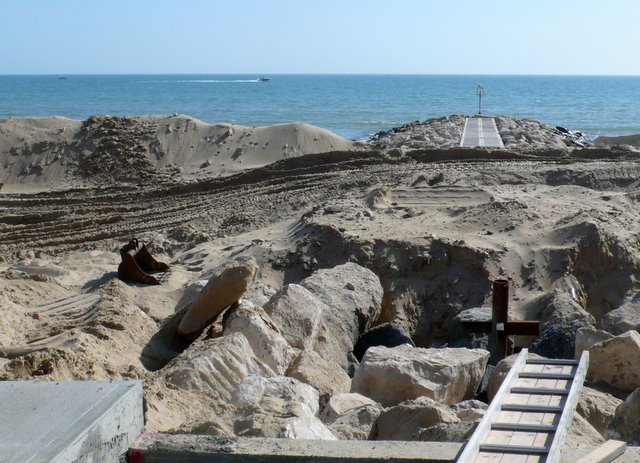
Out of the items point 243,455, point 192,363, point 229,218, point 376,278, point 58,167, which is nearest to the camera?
point 243,455

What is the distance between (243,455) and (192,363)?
6.36 ft

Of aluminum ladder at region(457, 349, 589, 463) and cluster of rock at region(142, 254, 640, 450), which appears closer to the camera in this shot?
aluminum ladder at region(457, 349, 589, 463)

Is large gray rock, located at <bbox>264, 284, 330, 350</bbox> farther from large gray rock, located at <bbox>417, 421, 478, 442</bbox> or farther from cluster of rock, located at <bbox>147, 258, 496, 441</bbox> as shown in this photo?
large gray rock, located at <bbox>417, 421, 478, 442</bbox>

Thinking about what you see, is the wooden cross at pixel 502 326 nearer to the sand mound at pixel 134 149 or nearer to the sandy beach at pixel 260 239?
the sandy beach at pixel 260 239

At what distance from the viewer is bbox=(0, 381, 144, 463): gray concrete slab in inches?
121

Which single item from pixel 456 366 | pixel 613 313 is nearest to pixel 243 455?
pixel 456 366

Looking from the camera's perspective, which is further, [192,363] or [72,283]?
[72,283]

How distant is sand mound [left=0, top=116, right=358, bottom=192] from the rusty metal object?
7048mm

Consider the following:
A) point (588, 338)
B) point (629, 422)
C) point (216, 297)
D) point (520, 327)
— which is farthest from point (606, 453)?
point (216, 297)

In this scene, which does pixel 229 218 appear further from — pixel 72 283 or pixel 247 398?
pixel 247 398

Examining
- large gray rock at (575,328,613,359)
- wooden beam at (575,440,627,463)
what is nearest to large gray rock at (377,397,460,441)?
wooden beam at (575,440,627,463)

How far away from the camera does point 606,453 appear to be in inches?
136

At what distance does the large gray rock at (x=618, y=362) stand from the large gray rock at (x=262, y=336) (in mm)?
2054

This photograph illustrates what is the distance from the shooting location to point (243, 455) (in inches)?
137
